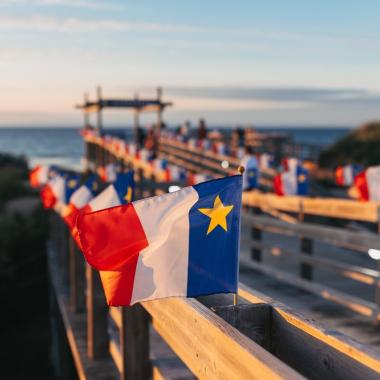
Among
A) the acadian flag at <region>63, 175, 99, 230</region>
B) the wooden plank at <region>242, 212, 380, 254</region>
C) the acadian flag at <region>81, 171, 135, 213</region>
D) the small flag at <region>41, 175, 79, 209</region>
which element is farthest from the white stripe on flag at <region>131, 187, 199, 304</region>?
the small flag at <region>41, 175, 79, 209</region>

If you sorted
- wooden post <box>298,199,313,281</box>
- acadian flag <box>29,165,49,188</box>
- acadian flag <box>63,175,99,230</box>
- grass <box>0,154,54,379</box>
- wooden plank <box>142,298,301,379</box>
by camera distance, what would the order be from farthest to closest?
acadian flag <box>29,165,49,188</box> < grass <box>0,154,54,379</box> < wooden post <box>298,199,313,281</box> < acadian flag <box>63,175,99,230</box> < wooden plank <box>142,298,301,379</box>

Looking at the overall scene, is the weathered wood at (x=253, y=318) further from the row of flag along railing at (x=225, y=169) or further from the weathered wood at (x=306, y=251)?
the row of flag along railing at (x=225, y=169)

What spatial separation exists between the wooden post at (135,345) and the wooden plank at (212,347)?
3.70 feet

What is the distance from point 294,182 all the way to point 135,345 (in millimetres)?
6095

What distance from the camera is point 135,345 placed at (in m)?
4.54

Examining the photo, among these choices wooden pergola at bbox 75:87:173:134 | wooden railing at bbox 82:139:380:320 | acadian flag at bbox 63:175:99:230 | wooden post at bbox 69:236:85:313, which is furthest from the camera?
wooden pergola at bbox 75:87:173:134

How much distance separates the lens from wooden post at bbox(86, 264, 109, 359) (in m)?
6.47

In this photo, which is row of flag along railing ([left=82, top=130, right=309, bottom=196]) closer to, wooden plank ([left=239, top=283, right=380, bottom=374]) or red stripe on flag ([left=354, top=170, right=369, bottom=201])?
red stripe on flag ([left=354, top=170, right=369, bottom=201])

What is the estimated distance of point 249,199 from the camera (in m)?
8.70

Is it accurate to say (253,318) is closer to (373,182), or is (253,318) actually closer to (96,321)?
(96,321)

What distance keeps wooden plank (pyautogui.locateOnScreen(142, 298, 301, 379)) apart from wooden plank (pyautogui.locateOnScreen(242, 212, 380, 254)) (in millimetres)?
2690

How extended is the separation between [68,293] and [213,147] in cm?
1448

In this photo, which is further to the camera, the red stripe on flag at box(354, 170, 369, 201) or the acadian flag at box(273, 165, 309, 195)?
the acadian flag at box(273, 165, 309, 195)

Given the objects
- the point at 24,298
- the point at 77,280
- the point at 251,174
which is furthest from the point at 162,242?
the point at 24,298
